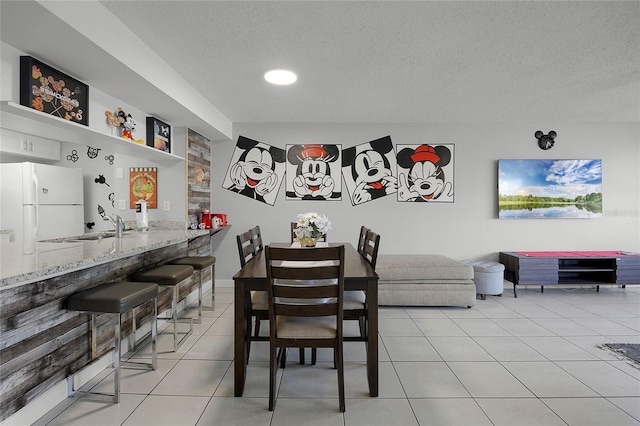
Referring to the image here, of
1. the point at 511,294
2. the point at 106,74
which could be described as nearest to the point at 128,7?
the point at 106,74

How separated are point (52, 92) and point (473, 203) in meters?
4.88

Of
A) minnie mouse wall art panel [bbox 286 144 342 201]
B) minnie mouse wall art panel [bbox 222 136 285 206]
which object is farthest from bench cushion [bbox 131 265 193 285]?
minnie mouse wall art panel [bbox 286 144 342 201]

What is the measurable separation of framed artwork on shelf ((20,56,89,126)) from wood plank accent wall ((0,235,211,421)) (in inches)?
43.2

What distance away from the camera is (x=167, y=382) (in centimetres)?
225

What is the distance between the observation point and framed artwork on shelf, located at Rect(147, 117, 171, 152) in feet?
11.5

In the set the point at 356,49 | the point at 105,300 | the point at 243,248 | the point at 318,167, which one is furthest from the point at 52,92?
the point at 318,167

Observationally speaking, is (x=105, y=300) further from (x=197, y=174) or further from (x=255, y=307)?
(x=197, y=174)

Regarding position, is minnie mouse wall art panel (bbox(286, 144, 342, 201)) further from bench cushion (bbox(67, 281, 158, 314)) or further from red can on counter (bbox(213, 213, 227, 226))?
bench cushion (bbox(67, 281, 158, 314))

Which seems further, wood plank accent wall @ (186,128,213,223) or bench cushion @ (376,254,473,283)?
wood plank accent wall @ (186,128,213,223)

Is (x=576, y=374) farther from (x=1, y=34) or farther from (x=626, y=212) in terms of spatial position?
(x=1, y=34)

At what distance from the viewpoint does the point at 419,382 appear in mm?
2252

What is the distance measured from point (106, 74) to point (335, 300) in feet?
7.67

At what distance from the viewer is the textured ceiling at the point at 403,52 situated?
2.05 metres

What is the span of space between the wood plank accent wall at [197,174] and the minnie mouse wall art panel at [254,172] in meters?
0.32
